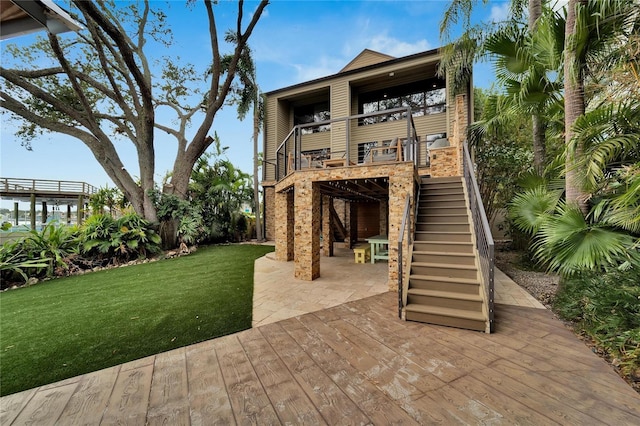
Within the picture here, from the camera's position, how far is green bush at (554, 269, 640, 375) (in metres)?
2.41

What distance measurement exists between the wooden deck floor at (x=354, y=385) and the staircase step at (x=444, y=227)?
7.42 ft

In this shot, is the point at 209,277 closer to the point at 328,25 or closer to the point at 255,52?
the point at 328,25

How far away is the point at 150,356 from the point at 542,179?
7.88 metres

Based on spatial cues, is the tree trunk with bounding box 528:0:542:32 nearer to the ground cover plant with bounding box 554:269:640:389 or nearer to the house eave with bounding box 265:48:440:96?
the house eave with bounding box 265:48:440:96

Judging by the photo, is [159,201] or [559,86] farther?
[159,201]

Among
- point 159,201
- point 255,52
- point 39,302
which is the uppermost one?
point 255,52

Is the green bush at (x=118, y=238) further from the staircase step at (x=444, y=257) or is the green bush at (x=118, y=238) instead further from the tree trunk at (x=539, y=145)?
the tree trunk at (x=539, y=145)

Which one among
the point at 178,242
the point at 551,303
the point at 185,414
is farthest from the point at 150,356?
the point at 178,242

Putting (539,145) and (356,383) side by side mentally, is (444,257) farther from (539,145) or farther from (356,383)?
(539,145)

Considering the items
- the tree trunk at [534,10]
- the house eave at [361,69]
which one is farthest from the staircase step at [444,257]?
the house eave at [361,69]

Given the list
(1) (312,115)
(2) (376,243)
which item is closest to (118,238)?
(2) (376,243)

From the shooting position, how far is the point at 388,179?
210 inches

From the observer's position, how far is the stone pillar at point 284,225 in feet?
25.6

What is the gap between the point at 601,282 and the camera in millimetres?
3098
